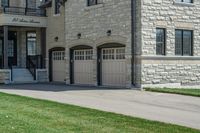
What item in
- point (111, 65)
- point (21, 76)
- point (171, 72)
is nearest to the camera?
point (171, 72)

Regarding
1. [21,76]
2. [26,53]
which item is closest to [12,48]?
[26,53]

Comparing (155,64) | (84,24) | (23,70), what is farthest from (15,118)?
(23,70)

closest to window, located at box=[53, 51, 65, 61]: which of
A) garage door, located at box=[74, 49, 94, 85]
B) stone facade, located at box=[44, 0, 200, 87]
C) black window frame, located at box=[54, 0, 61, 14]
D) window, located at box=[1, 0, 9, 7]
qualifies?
garage door, located at box=[74, 49, 94, 85]

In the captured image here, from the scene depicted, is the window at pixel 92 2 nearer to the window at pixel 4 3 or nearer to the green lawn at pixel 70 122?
the window at pixel 4 3

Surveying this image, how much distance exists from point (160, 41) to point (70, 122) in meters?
13.4

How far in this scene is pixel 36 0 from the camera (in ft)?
117

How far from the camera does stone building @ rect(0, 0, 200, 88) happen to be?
76.1ft

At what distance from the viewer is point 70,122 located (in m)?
11.3

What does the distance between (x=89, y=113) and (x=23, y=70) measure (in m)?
21.1

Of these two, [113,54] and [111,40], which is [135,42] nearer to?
[111,40]

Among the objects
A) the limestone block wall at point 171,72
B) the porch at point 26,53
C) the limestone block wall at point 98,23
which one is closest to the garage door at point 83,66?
the limestone block wall at point 98,23

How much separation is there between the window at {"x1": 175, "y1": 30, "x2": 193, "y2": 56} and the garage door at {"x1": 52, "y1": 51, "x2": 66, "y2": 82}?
9.57 meters

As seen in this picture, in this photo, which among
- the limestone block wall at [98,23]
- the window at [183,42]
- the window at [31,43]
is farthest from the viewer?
the window at [31,43]

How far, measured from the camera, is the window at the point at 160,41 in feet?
77.6
